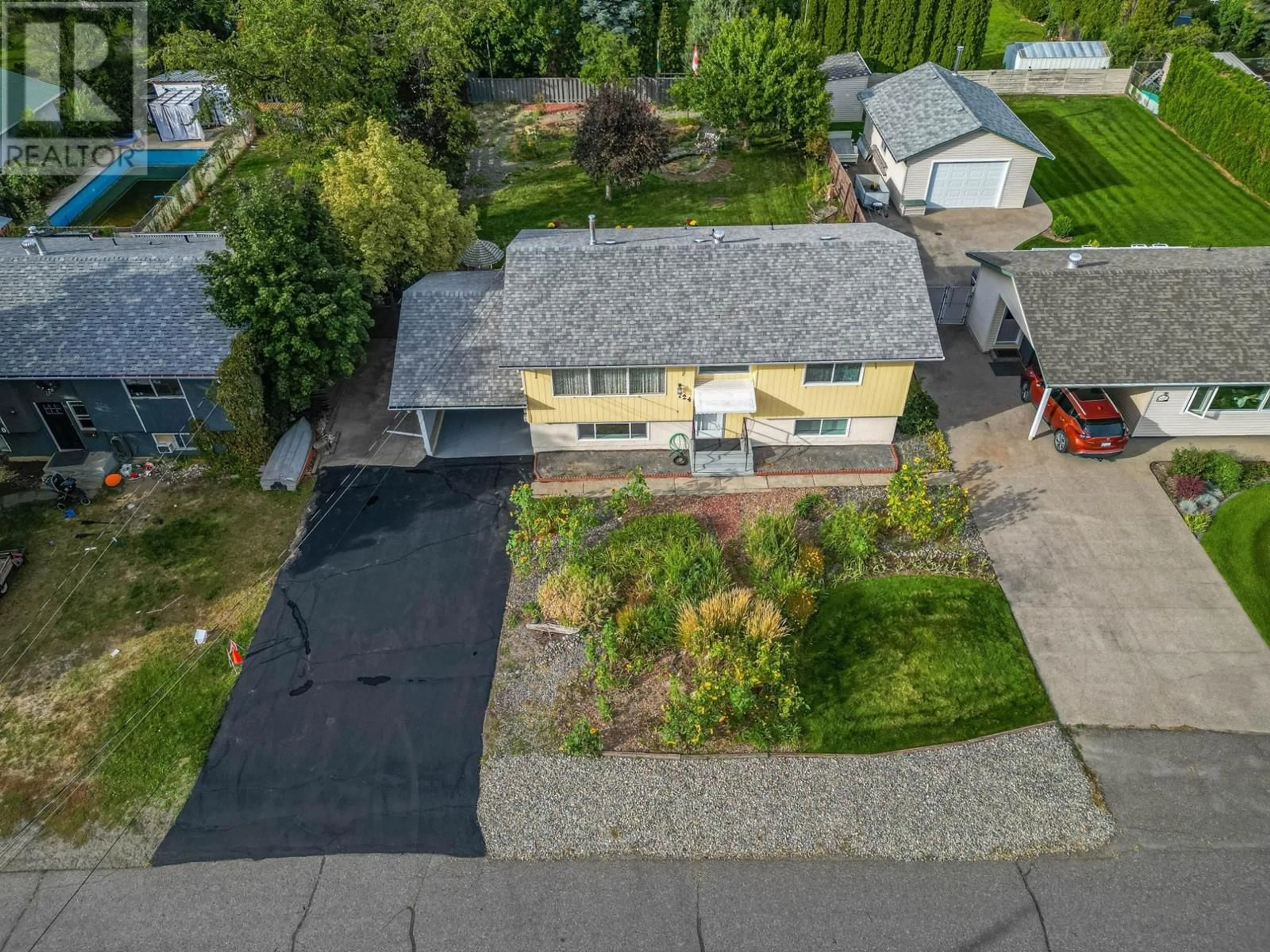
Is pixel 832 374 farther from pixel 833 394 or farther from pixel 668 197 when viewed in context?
pixel 668 197

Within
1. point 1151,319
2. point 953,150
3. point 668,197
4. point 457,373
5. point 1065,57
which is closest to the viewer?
point 1151,319

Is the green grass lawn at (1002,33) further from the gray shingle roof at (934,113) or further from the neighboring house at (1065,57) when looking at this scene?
the gray shingle roof at (934,113)

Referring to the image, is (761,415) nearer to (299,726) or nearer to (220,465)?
(299,726)

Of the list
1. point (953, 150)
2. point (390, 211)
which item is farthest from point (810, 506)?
point (953, 150)

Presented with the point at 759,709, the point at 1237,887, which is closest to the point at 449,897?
the point at 759,709

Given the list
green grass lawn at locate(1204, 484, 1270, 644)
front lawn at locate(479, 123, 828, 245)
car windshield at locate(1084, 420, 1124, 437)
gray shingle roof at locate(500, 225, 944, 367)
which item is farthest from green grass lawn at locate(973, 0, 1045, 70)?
green grass lawn at locate(1204, 484, 1270, 644)

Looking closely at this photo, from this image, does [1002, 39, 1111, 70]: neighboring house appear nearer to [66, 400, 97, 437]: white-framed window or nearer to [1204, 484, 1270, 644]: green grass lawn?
[1204, 484, 1270, 644]: green grass lawn

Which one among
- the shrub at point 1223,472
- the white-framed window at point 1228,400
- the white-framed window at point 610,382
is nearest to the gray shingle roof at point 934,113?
the white-framed window at point 1228,400

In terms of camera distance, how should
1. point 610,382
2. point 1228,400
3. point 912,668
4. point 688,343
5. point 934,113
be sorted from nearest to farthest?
point 912,668, point 688,343, point 610,382, point 1228,400, point 934,113
